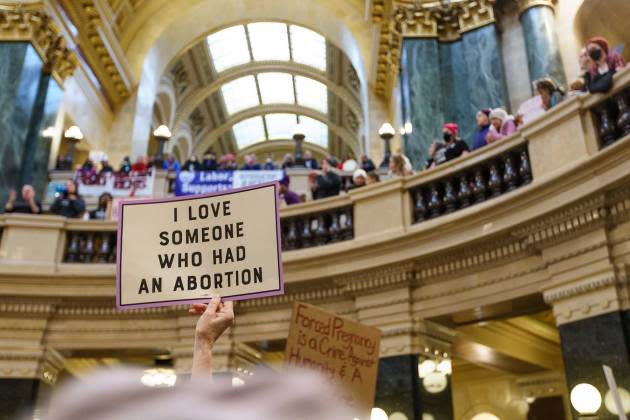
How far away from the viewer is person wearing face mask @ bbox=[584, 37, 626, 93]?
7.09 meters

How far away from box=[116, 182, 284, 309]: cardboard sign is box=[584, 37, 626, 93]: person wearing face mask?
420cm

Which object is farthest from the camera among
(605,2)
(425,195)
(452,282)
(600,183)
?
(605,2)

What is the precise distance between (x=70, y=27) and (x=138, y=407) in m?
19.2

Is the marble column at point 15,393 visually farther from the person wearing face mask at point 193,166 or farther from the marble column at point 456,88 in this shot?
the marble column at point 456,88

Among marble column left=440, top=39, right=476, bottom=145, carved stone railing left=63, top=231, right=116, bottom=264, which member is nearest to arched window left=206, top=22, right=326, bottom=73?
marble column left=440, top=39, right=476, bottom=145

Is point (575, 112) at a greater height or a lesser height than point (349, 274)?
greater

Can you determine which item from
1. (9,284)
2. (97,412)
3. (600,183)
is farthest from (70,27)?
(97,412)

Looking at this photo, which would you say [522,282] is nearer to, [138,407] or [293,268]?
[293,268]

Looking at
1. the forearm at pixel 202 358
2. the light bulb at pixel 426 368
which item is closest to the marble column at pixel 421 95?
the light bulb at pixel 426 368

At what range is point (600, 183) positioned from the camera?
22.1 ft

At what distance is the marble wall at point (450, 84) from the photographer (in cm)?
1366

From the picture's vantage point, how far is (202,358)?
8.41 ft

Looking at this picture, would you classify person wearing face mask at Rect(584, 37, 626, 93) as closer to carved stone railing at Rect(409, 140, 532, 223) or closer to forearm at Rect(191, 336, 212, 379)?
carved stone railing at Rect(409, 140, 532, 223)

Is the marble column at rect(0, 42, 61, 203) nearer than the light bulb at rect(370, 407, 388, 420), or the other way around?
the light bulb at rect(370, 407, 388, 420)
